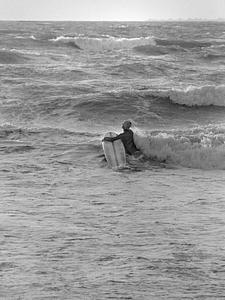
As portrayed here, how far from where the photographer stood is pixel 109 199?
30.6 ft

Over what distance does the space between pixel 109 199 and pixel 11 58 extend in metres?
28.1

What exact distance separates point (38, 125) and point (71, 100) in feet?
14.6

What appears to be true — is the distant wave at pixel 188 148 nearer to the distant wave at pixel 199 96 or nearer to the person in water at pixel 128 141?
the person in water at pixel 128 141

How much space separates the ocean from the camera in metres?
6.14

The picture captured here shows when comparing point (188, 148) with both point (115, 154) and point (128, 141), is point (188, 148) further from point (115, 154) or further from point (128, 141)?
point (115, 154)

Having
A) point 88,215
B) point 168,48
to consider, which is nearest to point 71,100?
point 88,215

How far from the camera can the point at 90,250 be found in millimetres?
6930

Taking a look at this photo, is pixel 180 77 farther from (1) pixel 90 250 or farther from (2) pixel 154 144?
(1) pixel 90 250

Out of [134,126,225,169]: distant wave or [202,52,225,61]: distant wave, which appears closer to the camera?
[134,126,225,169]: distant wave

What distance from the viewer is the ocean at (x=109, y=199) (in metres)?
6.14

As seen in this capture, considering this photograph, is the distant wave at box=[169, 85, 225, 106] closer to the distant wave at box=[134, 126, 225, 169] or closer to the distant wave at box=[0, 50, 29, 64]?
the distant wave at box=[134, 126, 225, 169]

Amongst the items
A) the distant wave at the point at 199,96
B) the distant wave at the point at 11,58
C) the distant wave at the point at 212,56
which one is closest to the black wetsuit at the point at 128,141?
the distant wave at the point at 199,96

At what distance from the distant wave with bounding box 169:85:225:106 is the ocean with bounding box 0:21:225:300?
2.8 inches

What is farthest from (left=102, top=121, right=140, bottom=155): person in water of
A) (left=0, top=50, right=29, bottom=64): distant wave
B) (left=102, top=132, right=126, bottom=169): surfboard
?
(left=0, top=50, right=29, bottom=64): distant wave
